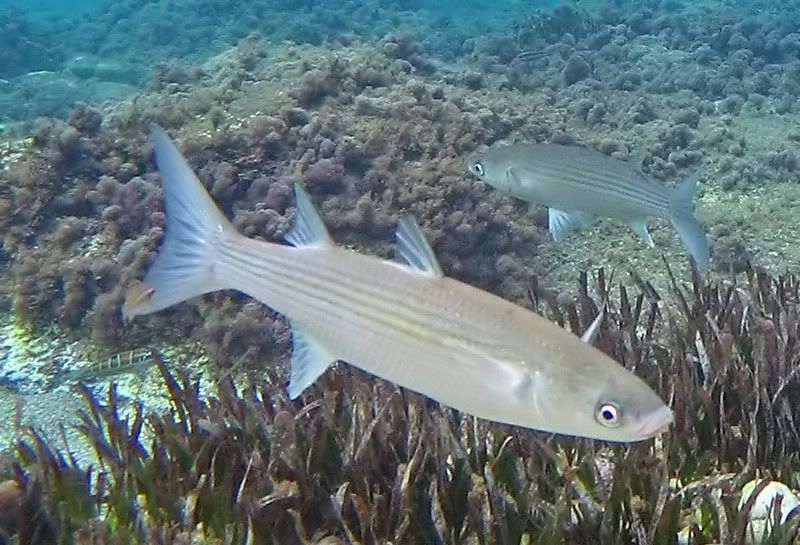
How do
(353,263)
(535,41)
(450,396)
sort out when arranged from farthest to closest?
(535,41)
(353,263)
(450,396)

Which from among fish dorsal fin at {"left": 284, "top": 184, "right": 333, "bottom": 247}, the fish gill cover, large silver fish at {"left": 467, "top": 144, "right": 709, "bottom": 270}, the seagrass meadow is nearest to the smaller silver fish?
the fish gill cover

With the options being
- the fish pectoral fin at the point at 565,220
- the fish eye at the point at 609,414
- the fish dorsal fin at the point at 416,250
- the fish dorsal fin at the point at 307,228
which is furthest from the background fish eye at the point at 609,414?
the fish pectoral fin at the point at 565,220

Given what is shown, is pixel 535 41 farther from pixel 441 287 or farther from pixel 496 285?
pixel 441 287

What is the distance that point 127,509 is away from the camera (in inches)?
140

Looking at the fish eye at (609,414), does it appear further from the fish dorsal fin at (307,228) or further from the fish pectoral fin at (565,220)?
the fish pectoral fin at (565,220)

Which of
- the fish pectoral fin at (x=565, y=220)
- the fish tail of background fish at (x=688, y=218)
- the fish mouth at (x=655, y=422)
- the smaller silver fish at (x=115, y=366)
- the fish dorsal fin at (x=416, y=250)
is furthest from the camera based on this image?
the smaller silver fish at (x=115, y=366)

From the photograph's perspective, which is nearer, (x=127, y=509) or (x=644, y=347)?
(x=127, y=509)

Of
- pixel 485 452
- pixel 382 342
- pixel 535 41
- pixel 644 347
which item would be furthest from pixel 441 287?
pixel 535 41

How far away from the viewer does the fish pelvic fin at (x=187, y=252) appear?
2887 millimetres

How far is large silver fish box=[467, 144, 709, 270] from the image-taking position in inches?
211

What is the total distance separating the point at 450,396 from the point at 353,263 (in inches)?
21.7

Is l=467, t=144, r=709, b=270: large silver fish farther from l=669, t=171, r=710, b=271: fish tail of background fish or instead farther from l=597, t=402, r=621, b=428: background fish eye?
l=597, t=402, r=621, b=428: background fish eye

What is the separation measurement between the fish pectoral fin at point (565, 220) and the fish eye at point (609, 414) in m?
3.59

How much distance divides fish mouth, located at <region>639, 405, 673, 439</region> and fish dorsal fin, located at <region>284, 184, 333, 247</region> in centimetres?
119
